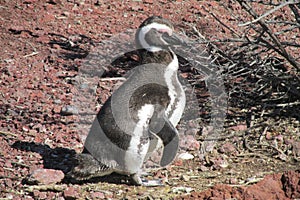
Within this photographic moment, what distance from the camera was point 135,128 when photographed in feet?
13.9

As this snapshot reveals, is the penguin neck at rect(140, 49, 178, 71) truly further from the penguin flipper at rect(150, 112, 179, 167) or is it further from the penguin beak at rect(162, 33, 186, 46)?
the penguin flipper at rect(150, 112, 179, 167)

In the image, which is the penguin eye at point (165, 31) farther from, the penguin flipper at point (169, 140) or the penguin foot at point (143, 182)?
the penguin foot at point (143, 182)

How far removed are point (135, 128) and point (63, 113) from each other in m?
1.16

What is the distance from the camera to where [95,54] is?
6250 mm

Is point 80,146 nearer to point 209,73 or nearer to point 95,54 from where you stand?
point 209,73

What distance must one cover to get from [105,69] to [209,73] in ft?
3.75

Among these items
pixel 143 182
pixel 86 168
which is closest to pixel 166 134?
pixel 143 182

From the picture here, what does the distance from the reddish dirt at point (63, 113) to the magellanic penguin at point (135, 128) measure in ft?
0.56

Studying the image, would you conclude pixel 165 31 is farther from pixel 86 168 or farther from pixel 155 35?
pixel 86 168

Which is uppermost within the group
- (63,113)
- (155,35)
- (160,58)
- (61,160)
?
(155,35)

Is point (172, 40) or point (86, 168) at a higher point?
point (172, 40)

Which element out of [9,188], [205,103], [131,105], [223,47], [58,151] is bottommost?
[9,188]

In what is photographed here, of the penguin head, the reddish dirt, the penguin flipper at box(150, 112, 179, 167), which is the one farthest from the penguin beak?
the penguin flipper at box(150, 112, 179, 167)

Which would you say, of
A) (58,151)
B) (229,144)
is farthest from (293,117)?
(58,151)
